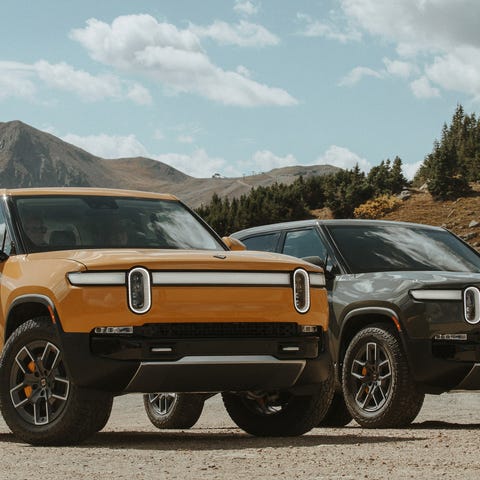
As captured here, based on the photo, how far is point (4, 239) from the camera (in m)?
8.81

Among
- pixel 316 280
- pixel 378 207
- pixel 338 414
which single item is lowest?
pixel 338 414

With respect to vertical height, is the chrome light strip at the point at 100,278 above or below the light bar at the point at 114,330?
above

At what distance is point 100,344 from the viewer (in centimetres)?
761

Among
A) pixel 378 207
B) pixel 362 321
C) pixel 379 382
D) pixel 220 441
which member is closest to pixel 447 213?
pixel 378 207

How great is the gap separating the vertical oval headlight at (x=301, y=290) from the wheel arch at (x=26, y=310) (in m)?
1.74

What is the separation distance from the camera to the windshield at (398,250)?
1109 cm

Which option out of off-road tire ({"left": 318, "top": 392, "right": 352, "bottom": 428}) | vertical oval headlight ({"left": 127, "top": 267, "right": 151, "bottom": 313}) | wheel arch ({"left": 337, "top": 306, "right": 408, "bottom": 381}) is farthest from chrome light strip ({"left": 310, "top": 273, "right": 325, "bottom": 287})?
off-road tire ({"left": 318, "top": 392, "right": 352, "bottom": 428})

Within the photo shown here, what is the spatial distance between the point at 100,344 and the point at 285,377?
138 centimetres

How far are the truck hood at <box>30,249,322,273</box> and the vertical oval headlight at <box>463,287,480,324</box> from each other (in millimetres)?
2308

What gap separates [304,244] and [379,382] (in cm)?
185

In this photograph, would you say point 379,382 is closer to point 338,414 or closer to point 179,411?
point 338,414

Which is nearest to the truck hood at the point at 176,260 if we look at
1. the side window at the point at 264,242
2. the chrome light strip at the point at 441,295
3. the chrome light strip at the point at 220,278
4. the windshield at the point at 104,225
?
the chrome light strip at the point at 220,278

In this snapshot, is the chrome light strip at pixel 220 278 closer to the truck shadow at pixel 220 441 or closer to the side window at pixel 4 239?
the truck shadow at pixel 220 441

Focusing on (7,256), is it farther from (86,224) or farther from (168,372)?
(168,372)
